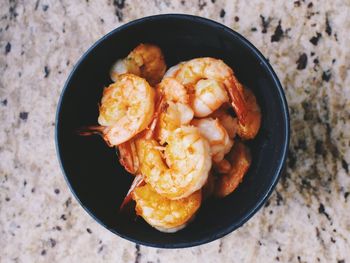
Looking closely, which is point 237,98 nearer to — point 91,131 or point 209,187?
point 209,187

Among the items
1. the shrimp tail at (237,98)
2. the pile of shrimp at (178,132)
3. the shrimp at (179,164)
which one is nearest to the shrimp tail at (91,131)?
the pile of shrimp at (178,132)

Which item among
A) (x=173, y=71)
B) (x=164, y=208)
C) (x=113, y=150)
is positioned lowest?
(x=164, y=208)

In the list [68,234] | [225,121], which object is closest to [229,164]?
[225,121]

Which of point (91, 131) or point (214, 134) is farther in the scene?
point (91, 131)

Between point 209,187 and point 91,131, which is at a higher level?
point 91,131

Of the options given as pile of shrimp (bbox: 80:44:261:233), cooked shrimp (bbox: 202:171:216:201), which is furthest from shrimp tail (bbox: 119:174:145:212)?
cooked shrimp (bbox: 202:171:216:201)

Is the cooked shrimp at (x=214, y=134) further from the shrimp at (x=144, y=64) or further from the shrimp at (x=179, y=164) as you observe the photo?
the shrimp at (x=144, y=64)

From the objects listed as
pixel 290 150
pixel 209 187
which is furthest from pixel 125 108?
pixel 290 150
